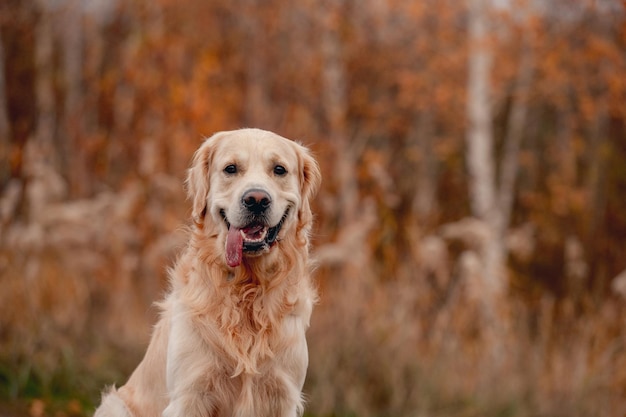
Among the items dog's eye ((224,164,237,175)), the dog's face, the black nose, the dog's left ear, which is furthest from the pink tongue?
the dog's left ear

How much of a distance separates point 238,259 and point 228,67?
33.4 ft

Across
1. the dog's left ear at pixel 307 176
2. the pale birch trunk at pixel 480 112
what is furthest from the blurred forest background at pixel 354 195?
the dog's left ear at pixel 307 176

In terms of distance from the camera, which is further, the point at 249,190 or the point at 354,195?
the point at 354,195

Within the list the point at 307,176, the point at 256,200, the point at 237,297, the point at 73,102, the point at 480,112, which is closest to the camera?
the point at 256,200

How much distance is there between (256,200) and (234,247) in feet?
0.68

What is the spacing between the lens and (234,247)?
2975 mm

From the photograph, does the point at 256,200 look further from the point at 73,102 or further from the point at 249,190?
the point at 73,102

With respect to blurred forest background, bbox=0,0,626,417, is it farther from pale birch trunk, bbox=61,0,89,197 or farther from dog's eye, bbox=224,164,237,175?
dog's eye, bbox=224,164,237,175

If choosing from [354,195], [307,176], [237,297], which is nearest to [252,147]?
[307,176]

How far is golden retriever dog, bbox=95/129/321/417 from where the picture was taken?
295 cm

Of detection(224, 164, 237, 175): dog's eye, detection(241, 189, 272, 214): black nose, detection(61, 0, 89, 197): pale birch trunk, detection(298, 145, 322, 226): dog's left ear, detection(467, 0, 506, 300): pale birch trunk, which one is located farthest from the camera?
detection(467, 0, 506, 300): pale birch trunk

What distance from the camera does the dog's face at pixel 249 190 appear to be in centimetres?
295

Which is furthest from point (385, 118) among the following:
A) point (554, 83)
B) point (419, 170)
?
point (554, 83)

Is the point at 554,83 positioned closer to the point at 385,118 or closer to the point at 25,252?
the point at 385,118
